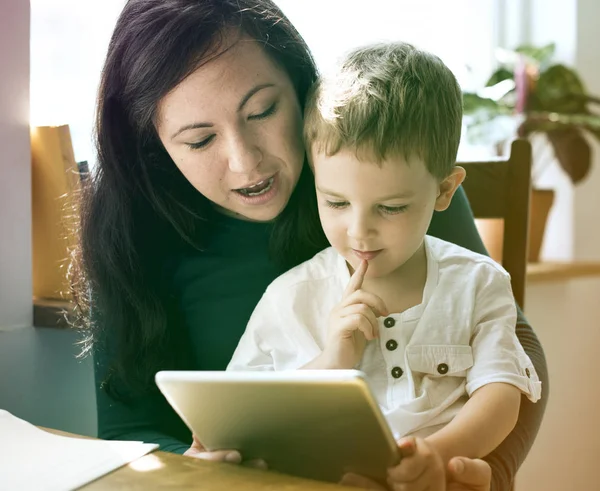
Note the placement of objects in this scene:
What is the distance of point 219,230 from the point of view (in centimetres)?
112

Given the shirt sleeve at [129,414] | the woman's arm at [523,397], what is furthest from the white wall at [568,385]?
the shirt sleeve at [129,414]

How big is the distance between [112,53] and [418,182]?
1.40 ft

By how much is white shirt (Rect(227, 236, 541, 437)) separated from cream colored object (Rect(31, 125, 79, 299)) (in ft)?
1.71

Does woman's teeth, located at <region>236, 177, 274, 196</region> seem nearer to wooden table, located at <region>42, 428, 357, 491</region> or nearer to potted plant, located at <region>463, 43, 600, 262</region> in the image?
wooden table, located at <region>42, 428, 357, 491</region>

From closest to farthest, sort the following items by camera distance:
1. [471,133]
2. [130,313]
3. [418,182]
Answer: [418,182]
[130,313]
[471,133]

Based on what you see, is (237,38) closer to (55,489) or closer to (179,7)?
(179,7)

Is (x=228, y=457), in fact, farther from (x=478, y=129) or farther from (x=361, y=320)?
(x=478, y=129)

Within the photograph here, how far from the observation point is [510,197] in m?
1.30

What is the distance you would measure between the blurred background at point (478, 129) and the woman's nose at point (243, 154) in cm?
52

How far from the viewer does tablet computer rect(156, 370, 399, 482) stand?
655 millimetres

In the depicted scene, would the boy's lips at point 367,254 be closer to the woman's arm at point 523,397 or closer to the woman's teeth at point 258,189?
the woman's teeth at point 258,189

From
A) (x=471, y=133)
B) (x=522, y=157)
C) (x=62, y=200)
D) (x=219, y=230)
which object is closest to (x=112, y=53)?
(x=219, y=230)

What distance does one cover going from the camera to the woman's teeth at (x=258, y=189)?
959 mm

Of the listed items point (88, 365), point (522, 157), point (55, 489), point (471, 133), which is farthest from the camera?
point (471, 133)
